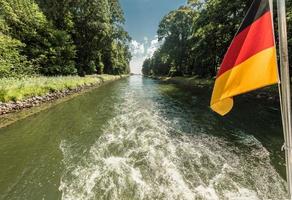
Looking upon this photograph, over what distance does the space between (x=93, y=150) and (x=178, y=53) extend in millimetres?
44834

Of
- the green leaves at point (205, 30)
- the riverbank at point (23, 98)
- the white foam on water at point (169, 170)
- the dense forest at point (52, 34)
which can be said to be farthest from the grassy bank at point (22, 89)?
the green leaves at point (205, 30)

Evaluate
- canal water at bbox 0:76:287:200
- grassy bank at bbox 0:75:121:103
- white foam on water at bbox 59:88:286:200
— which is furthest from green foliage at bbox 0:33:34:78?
white foam on water at bbox 59:88:286:200

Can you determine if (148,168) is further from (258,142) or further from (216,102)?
(258,142)

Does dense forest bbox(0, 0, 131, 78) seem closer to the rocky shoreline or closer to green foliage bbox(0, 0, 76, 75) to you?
green foliage bbox(0, 0, 76, 75)

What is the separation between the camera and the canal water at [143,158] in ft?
15.7

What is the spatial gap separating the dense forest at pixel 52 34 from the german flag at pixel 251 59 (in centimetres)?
1793

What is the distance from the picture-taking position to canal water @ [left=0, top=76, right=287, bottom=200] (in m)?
4.79

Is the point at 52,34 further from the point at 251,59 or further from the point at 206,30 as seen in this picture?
the point at 251,59

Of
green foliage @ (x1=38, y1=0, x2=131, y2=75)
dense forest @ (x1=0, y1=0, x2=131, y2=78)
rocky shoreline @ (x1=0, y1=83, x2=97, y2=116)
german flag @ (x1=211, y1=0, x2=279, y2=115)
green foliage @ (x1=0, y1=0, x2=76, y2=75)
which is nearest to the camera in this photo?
Result: german flag @ (x1=211, y1=0, x2=279, y2=115)

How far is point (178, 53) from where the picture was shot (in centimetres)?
4919

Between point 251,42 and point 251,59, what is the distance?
0.71 feet

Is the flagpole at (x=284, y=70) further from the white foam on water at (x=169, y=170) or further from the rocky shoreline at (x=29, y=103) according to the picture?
the rocky shoreline at (x=29, y=103)

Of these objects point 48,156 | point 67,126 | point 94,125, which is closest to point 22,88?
point 67,126

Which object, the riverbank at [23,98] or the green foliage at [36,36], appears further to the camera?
the green foliage at [36,36]
